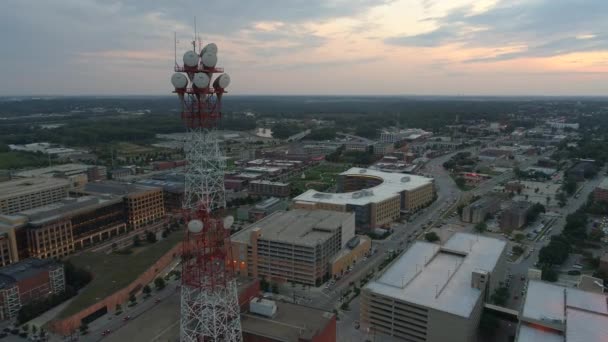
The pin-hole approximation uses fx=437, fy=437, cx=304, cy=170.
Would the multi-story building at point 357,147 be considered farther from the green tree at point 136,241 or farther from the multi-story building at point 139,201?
the green tree at point 136,241

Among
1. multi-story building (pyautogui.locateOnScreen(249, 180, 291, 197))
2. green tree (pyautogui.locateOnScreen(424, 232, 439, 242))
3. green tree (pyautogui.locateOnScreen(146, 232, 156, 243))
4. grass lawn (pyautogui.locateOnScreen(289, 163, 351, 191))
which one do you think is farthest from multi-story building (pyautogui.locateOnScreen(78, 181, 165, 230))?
green tree (pyautogui.locateOnScreen(424, 232, 439, 242))

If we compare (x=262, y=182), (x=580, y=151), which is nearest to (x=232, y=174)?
(x=262, y=182)

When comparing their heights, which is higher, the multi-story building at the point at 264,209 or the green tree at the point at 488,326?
the multi-story building at the point at 264,209

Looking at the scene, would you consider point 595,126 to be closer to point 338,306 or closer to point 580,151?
point 580,151

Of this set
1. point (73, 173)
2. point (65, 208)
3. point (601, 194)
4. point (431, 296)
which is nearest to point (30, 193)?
point (65, 208)

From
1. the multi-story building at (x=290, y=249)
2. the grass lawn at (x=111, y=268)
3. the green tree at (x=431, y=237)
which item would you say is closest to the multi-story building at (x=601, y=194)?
the green tree at (x=431, y=237)

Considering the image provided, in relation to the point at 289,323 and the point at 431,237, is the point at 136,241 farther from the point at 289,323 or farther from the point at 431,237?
the point at 431,237
